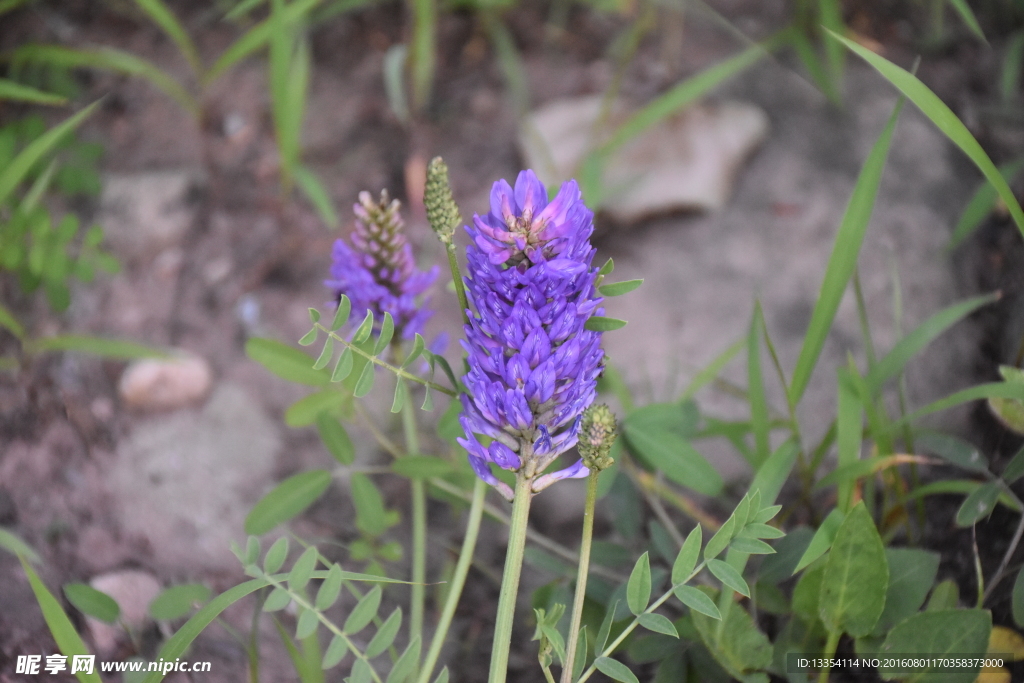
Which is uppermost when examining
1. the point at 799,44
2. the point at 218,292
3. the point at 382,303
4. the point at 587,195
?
the point at 799,44

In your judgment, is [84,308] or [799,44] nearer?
[84,308]

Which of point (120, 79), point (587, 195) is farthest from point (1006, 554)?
point (120, 79)

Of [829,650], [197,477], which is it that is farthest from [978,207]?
[197,477]

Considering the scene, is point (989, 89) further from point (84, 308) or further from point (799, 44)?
point (84, 308)

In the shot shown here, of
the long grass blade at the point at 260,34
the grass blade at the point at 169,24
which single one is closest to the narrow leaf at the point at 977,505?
the long grass blade at the point at 260,34

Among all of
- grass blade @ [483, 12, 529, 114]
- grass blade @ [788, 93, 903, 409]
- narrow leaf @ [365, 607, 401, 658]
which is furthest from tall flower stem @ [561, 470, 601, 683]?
grass blade @ [483, 12, 529, 114]

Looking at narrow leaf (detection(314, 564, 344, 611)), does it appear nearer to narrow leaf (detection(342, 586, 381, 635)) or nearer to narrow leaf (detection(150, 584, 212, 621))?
narrow leaf (detection(342, 586, 381, 635))

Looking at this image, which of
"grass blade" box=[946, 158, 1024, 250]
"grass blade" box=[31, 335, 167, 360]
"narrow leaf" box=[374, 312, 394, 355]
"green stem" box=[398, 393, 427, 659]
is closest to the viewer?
"narrow leaf" box=[374, 312, 394, 355]
